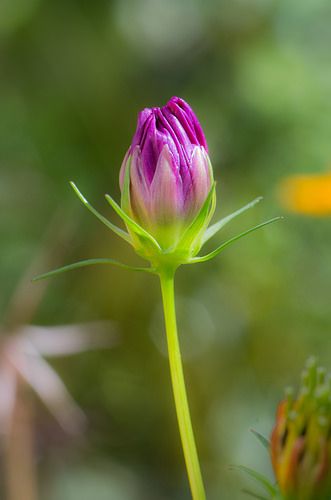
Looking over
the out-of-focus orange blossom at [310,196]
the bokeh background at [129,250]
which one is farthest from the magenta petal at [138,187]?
the bokeh background at [129,250]

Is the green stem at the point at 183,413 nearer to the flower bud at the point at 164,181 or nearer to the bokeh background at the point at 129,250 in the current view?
the flower bud at the point at 164,181

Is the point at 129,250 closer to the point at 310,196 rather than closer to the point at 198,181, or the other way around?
the point at 310,196

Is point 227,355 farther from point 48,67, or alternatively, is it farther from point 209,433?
point 48,67

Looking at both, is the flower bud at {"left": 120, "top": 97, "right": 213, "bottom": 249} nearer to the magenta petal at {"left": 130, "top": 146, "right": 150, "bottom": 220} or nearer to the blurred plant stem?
the magenta petal at {"left": 130, "top": 146, "right": 150, "bottom": 220}

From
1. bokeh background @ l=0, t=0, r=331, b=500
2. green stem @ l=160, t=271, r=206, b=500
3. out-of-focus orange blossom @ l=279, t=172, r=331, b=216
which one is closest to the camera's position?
green stem @ l=160, t=271, r=206, b=500

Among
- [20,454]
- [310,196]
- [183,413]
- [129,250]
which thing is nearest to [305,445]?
[183,413]

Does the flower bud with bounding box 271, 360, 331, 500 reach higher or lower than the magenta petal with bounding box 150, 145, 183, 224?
lower

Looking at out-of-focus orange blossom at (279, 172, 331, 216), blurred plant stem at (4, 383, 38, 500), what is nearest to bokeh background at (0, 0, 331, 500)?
blurred plant stem at (4, 383, 38, 500)

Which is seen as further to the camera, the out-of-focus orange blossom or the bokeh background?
the bokeh background
